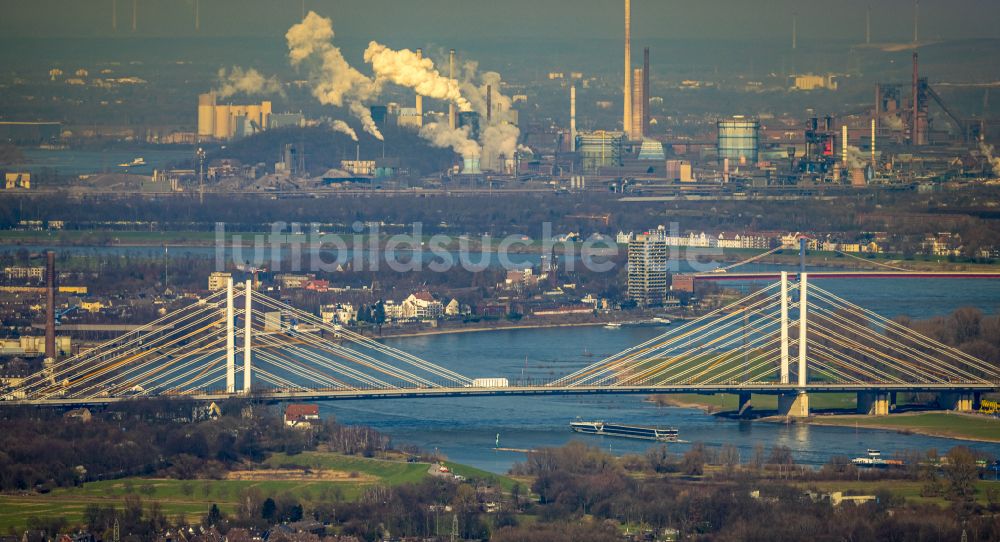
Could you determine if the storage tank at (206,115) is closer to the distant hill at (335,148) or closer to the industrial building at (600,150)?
the distant hill at (335,148)

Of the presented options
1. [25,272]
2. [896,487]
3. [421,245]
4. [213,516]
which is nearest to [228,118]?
[421,245]

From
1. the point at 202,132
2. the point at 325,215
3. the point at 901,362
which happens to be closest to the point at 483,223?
the point at 325,215

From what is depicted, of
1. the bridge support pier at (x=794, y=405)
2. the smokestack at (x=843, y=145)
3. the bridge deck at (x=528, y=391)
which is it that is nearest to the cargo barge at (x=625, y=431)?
the bridge deck at (x=528, y=391)

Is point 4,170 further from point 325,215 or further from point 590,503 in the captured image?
point 590,503

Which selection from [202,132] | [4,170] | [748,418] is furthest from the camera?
[202,132]

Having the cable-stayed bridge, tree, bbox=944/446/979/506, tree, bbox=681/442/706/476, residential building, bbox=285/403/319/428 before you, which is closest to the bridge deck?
the cable-stayed bridge
